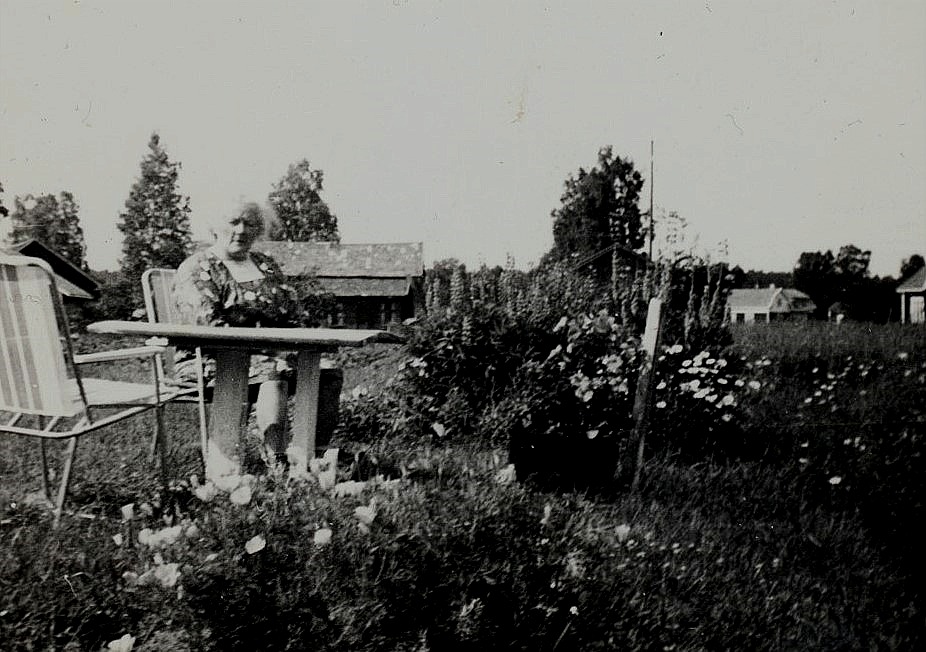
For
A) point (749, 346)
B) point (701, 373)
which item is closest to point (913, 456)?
point (701, 373)

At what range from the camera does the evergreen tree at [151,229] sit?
20422 mm

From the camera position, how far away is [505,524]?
1.69m

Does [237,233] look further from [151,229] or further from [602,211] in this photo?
[602,211]

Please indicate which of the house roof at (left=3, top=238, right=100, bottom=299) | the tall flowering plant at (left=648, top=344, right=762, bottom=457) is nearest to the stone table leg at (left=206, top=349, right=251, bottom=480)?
the house roof at (left=3, top=238, right=100, bottom=299)

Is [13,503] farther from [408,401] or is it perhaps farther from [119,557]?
[408,401]

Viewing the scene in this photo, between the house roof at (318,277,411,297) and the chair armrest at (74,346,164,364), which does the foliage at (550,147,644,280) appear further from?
the chair armrest at (74,346,164,364)

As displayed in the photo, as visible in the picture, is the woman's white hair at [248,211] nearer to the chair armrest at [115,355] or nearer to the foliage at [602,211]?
the chair armrest at [115,355]

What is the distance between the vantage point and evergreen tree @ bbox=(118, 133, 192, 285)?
20422mm

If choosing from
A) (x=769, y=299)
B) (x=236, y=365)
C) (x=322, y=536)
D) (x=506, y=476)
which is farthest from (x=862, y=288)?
(x=769, y=299)

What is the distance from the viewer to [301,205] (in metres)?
31.1

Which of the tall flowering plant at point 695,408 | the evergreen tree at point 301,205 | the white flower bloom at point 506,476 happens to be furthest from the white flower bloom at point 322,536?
the evergreen tree at point 301,205

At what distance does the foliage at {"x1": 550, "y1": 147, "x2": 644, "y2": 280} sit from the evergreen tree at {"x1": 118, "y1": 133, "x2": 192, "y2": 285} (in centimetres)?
1206

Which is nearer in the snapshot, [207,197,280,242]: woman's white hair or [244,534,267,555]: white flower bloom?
[244,534,267,555]: white flower bloom

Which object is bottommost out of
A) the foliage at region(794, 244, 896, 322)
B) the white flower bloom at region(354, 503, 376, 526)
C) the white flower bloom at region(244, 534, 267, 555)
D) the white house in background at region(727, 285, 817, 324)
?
the white house in background at region(727, 285, 817, 324)
